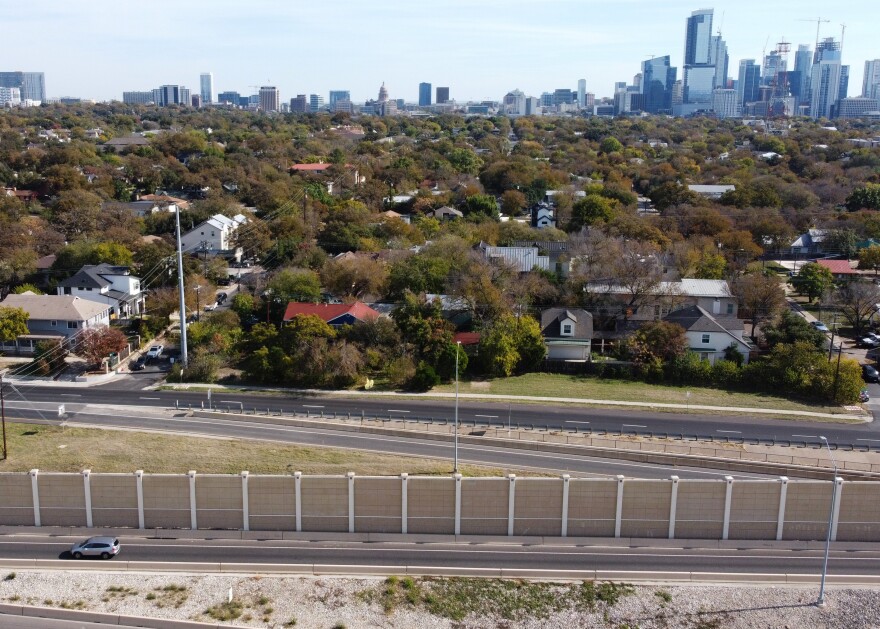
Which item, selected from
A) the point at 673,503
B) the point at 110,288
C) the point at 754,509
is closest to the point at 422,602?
the point at 673,503

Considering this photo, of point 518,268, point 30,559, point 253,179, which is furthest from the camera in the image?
point 253,179

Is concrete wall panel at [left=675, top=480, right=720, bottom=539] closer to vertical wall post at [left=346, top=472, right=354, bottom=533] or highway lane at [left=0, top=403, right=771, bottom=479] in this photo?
highway lane at [left=0, top=403, right=771, bottom=479]

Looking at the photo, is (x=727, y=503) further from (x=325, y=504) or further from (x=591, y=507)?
(x=325, y=504)

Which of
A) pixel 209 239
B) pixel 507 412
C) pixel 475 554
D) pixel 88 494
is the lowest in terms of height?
pixel 475 554

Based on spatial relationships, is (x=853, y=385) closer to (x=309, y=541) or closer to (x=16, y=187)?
(x=309, y=541)

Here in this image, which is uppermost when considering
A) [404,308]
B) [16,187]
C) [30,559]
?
[16,187]

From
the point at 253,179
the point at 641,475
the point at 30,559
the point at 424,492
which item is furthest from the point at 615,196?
the point at 30,559
